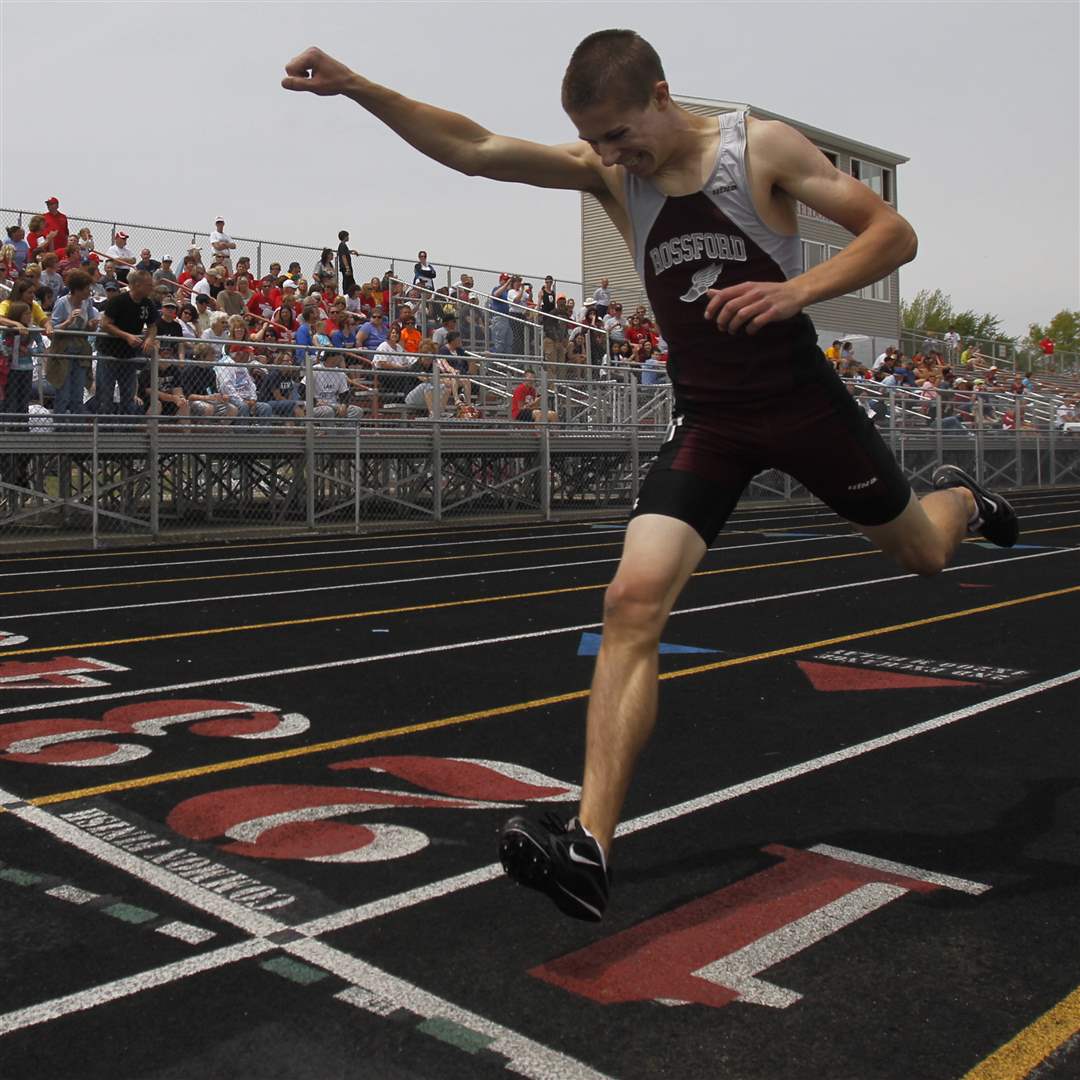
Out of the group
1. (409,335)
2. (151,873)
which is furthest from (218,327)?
(151,873)

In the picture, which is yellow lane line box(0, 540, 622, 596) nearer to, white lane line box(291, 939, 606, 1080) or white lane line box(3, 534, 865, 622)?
white lane line box(3, 534, 865, 622)

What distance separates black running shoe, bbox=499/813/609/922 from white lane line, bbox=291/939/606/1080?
34cm

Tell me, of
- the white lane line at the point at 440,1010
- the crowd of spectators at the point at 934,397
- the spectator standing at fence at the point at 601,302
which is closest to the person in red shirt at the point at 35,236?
the spectator standing at fence at the point at 601,302

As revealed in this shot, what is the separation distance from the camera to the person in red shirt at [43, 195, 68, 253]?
19.0m

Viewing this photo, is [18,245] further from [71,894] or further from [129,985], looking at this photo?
[129,985]

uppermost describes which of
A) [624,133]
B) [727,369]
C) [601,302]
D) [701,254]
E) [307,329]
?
[601,302]

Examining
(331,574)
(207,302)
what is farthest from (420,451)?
(331,574)

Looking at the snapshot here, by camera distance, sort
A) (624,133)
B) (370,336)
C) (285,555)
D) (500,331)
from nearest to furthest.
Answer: (624,133), (285,555), (370,336), (500,331)

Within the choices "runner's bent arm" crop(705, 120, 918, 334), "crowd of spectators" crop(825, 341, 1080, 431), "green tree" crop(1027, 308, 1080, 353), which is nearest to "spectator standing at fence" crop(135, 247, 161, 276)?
"crowd of spectators" crop(825, 341, 1080, 431)

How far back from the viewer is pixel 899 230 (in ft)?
12.0

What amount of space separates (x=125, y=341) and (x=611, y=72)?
11838 mm

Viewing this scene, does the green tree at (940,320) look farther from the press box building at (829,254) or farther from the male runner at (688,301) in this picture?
the male runner at (688,301)

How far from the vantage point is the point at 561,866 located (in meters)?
3.12

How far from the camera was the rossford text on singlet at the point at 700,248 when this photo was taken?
3.78 meters
